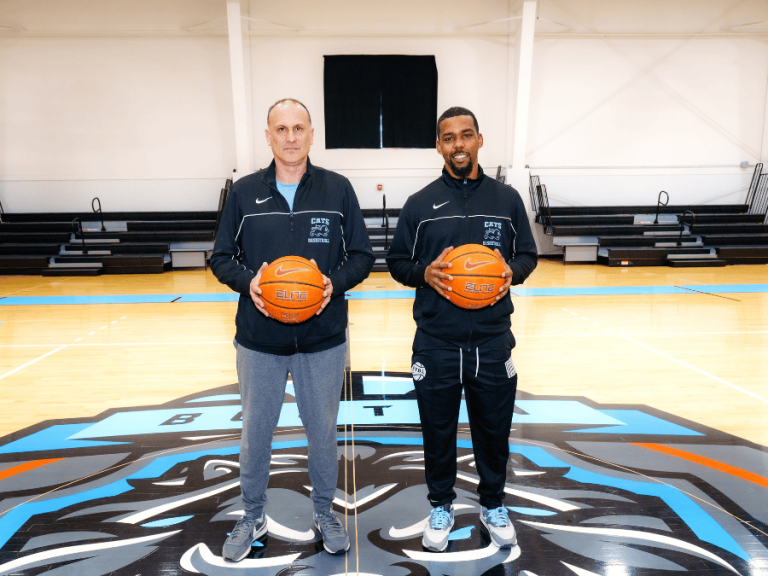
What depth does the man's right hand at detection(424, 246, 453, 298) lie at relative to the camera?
6.17ft

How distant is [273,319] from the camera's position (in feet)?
6.33

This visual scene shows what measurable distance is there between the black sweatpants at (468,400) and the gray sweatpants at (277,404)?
1.13ft

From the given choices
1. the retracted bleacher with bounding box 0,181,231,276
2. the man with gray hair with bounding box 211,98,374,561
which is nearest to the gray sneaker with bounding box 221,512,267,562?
the man with gray hair with bounding box 211,98,374,561

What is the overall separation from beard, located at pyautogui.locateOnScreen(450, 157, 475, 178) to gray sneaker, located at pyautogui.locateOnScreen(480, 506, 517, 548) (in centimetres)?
128

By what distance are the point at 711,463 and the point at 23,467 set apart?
3.43 metres

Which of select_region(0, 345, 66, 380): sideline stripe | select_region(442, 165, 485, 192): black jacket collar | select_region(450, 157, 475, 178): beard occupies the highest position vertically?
select_region(450, 157, 475, 178): beard

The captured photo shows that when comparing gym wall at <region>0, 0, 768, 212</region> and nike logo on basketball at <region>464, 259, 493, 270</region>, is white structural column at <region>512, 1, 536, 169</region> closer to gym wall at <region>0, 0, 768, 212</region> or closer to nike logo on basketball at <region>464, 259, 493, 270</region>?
gym wall at <region>0, 0, 768, 212</region>

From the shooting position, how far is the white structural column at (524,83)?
425 inches

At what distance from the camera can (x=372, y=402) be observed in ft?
11.8

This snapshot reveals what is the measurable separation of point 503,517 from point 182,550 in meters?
1.21

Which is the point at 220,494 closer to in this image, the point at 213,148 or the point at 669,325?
the point at 669,325

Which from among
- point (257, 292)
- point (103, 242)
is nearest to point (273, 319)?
point (257, 292)

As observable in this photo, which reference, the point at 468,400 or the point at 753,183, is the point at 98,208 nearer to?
the point at 468,400

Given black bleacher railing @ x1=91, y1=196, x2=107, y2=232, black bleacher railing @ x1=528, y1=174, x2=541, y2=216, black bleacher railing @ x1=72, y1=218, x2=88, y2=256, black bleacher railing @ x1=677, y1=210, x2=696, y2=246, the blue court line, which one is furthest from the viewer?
black bleacher railing @ x1=528, y1=174, x2=541, y2=216
